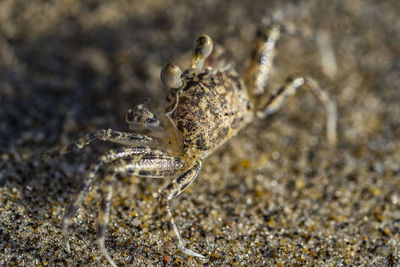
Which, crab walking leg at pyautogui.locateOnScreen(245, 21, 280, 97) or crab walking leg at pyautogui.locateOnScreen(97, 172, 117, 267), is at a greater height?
crab walking leg at pyautogui.locateOnScreen(245, 21, 280, 97)

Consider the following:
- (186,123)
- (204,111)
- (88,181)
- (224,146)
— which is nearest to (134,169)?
(88,181)

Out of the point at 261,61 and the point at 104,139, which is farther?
the point at 261,61

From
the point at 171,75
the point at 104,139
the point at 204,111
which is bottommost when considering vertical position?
the point at 104,139

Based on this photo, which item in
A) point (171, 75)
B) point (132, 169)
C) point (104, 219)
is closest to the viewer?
point (104, 219)

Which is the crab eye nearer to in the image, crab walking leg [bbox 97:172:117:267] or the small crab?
the small crab

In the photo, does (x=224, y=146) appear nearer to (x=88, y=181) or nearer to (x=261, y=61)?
(x=261, y=61)

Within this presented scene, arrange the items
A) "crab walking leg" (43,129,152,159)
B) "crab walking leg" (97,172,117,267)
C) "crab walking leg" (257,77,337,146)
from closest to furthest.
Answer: "crab walking leg" (97,172,117,267)
"crab walking leg" (43,129,152,159)
"crab walking leg" (257,77,337,146)

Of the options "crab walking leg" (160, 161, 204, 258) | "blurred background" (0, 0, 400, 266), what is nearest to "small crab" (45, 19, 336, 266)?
"crab walking leg" (160, 161, 204, 258)

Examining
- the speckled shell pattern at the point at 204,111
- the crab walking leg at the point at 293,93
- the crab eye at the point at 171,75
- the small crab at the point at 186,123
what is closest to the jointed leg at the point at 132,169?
the small crab at the point at 186,123

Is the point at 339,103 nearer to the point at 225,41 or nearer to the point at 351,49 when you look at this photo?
the point at 351,49
